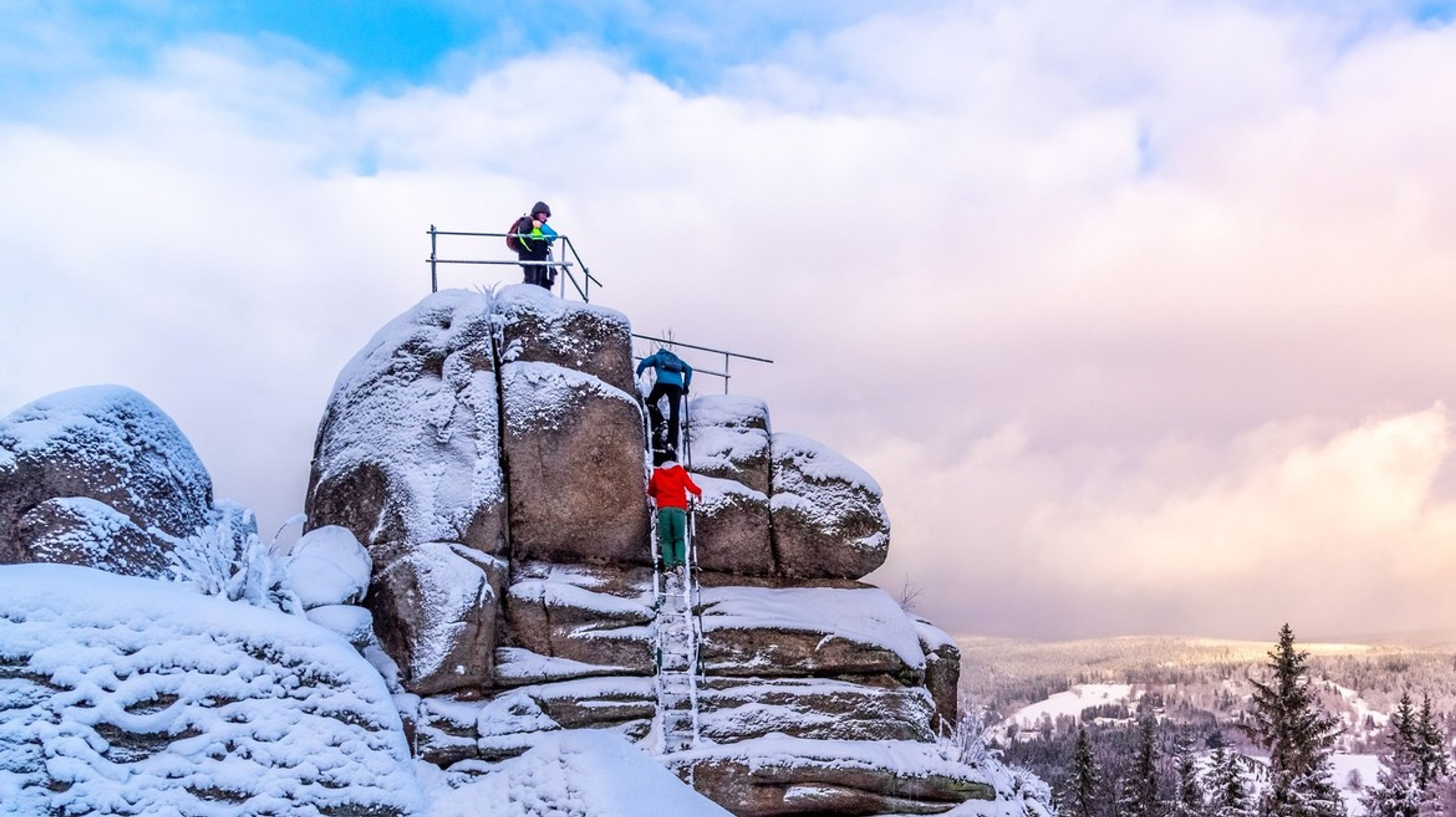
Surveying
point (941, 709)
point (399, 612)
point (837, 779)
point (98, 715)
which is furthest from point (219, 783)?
point (941, 709)

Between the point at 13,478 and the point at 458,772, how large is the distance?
20.1ft

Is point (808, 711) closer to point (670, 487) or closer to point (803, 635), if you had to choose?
point (803, 635)

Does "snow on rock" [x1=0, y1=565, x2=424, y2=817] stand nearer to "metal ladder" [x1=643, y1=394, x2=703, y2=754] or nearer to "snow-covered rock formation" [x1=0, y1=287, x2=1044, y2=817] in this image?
"snow-covered rock formation" [x1=0, y1=287, x2=1044, y2=817]

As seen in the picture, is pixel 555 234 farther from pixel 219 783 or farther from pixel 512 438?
pixel 219 783

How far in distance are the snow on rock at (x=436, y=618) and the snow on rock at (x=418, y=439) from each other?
0.51 metres

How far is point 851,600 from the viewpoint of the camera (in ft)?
54.2

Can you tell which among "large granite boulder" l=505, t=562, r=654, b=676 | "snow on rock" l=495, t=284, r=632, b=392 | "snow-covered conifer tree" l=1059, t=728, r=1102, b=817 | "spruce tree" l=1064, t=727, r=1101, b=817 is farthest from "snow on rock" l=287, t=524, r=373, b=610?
"snow-covered conifer tree" l=1059, t=728, r=1102, b=817

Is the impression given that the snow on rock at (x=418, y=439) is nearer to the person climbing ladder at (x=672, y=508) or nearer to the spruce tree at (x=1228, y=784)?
the person climbing ladder at (x=672, y=508)

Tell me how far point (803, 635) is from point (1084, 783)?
38.5 meters

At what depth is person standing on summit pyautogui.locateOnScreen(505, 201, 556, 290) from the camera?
1838 centimetres

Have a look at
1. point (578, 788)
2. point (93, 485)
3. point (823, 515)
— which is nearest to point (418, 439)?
point (93, 485)

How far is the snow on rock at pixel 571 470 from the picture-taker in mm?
15500

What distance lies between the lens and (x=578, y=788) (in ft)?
23.0

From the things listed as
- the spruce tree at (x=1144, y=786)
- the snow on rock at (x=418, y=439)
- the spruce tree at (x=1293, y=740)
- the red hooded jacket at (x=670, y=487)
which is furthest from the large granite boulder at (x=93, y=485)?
the spruce tree at (x=1144, y=786)
